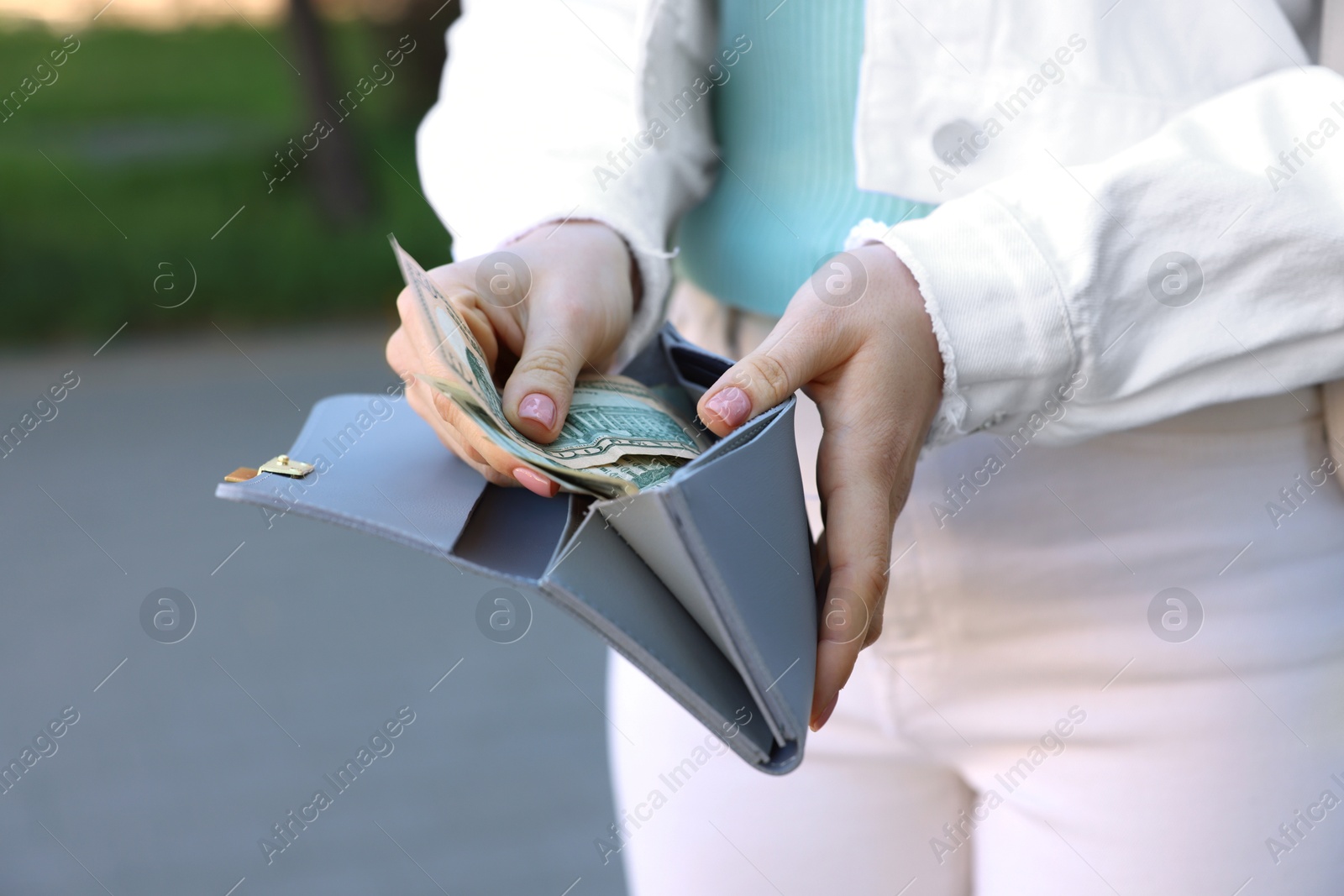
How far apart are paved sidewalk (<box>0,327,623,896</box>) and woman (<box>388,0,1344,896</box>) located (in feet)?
5.93

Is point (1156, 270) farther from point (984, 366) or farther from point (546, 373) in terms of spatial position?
point (546, 373)

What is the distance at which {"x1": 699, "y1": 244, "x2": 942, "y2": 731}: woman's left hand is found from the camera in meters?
0.83

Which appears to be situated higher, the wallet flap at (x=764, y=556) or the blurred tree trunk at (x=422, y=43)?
the wallet flap at (x=764, y=556)

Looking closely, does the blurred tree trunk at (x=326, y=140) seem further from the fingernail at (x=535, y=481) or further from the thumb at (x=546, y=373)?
the fingernail at (x=535, y=481)

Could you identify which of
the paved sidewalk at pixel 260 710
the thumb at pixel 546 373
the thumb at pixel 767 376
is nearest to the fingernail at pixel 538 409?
the thumb at pixel 546 373

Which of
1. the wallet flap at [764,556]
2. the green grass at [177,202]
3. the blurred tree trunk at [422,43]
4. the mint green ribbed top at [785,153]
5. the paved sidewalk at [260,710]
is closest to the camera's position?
the wallet flap at [764,556]

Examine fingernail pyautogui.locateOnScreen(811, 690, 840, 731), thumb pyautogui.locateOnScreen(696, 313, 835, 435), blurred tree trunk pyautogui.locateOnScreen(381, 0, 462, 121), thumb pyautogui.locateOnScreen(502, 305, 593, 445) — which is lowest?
blurred tree trunk pyautogui.locateOnScreen(381, 0, 462, 121)

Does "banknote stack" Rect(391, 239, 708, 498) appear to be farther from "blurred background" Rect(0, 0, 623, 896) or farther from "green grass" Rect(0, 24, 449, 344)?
"green grass" Rect(0, 24, 449, 344)

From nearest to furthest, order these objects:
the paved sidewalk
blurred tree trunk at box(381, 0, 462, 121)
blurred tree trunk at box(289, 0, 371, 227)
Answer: the paved sidewalk < blurred tree trunk at box(289, 0, 371, 227) < blurred tree trunk at box(381, 0, 462, 121)

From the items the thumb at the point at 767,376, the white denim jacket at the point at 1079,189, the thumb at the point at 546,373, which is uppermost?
the thumb at the point at 546,373

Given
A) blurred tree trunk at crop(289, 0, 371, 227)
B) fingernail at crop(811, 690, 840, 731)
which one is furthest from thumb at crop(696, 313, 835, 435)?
blurred tree trunk at crop(289, 0, 371, 227)

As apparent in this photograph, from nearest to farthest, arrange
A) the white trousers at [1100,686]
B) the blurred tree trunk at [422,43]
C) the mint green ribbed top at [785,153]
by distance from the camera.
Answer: the white trousers at [1100,686], the mint green ribbed top at [785,153], the blurred tree trunk at [422,43]

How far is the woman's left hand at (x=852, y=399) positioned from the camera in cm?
83

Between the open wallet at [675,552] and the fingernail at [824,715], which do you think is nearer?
the open wallet at [675,552]
